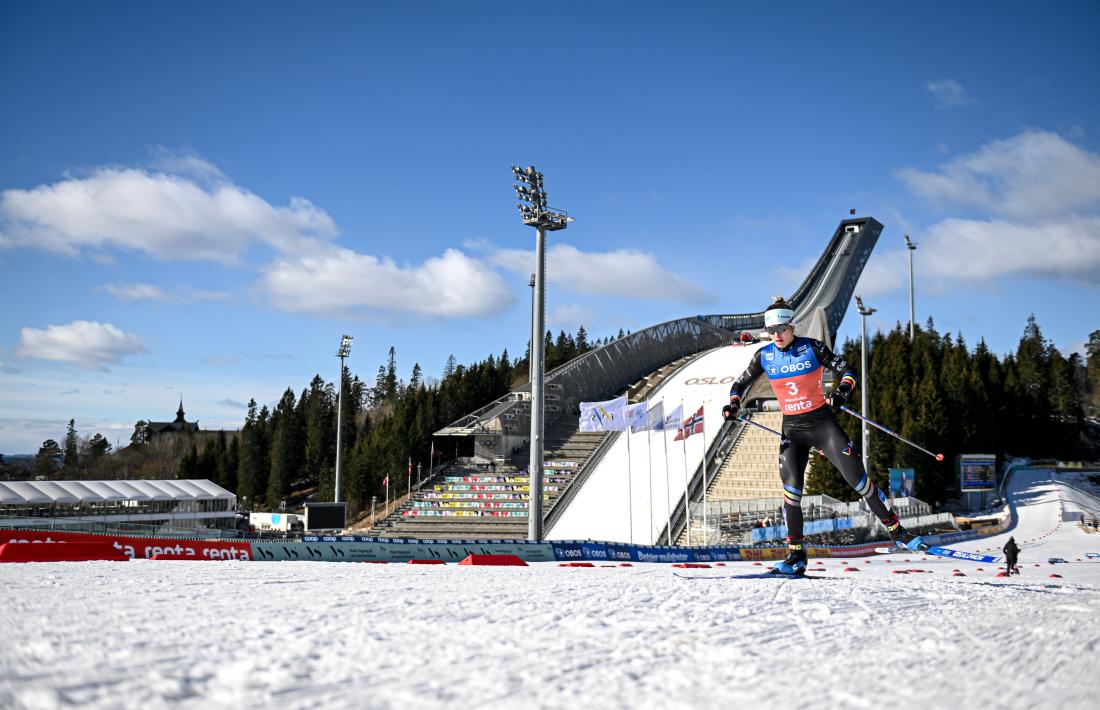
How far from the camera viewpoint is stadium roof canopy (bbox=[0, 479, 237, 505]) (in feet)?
112

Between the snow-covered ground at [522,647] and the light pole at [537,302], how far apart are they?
16429 millimetres

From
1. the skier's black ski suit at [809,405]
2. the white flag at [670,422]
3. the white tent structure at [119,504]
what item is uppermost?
the white flag at [670,422]

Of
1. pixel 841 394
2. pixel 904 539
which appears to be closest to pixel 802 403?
pixel 841 394

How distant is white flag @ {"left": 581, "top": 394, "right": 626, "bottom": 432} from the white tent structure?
15.9 metres

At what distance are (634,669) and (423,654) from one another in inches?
37.7

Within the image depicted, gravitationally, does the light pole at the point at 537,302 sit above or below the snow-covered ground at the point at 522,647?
above

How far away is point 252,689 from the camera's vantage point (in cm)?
312

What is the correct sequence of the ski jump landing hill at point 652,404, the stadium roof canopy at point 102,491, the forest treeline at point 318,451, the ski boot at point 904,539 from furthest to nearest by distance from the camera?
the forest treeline at point 318,451 → the ski jump landing hill at point 652,404 → the stadium roof canopy at point 102,491 → the ski boot at point 904,539

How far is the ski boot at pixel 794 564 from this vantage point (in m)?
9.73

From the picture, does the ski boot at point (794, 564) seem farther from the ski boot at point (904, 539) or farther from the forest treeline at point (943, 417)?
the forest treeline at point (943, 417)

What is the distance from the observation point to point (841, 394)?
9.20m

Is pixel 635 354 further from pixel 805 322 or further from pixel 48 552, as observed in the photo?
pixel 48 552

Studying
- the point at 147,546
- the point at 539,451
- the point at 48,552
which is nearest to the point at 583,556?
the point at 539,451

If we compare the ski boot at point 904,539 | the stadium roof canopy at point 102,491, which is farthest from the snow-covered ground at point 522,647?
the stadium roof canopy at point 102,491
